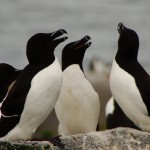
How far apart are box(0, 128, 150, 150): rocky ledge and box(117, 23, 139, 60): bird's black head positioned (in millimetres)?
1386

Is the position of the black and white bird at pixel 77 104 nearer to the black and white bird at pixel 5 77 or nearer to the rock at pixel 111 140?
the black and white bird at pixel 5 77

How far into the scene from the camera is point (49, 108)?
9805 millimetres

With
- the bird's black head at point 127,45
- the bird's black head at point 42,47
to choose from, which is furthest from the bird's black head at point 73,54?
the bird's black head at point 42,47

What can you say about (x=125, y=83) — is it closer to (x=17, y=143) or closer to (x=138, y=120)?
(x=138, y=120)

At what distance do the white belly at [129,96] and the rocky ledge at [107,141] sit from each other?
2.30ft

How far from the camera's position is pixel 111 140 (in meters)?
9.48

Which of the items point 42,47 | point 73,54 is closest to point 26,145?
point 42,47

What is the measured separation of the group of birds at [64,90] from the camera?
9711 millimetres

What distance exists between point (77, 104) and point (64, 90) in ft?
0.81

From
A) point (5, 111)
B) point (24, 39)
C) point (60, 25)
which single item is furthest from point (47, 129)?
point (60, 25)

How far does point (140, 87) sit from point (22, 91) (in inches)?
61.0

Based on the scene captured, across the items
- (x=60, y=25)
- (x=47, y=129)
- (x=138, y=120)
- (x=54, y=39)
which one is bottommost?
(x=60, y=25)

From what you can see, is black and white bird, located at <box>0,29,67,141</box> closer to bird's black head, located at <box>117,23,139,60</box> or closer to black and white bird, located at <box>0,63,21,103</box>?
black and white bird, located at <box>0,63,21,103</box>

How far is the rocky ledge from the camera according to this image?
30.3 ft
